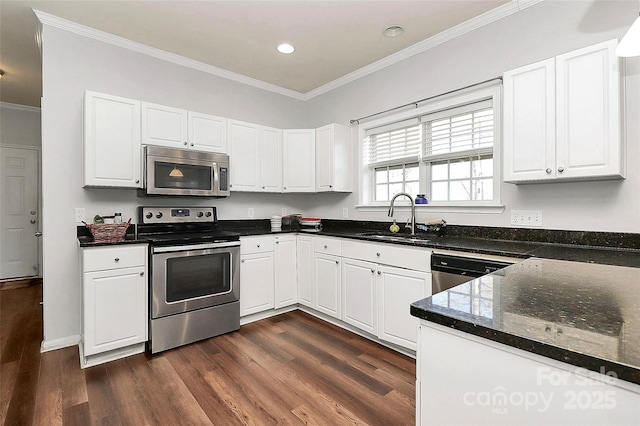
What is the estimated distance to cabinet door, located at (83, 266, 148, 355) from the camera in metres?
2.34

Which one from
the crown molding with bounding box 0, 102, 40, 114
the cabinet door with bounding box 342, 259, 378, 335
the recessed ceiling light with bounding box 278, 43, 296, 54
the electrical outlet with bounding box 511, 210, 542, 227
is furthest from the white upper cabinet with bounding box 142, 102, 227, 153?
the crown molding with bounding box 0, 102, 40, 114

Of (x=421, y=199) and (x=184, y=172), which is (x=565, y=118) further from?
(x=184, y=172)

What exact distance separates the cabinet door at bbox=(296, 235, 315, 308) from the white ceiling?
6.46 feet

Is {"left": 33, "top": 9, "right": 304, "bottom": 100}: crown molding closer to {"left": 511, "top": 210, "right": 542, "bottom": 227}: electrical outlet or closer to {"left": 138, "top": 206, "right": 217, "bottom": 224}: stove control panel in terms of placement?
{"left": 138, "top": 206, "right": 217, "bottom": 224}: stove control panel

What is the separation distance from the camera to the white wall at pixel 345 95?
2.08 metres

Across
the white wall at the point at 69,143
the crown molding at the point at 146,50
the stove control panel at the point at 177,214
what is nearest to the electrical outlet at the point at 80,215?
the white wall at the point at 69,143

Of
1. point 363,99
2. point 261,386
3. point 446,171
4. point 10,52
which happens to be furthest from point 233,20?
point 261,386

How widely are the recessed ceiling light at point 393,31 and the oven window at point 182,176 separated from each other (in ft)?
6.83

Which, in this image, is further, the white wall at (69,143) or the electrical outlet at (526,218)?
the white wall at (69,143)

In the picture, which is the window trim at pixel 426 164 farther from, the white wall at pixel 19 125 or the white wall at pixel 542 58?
the white wall at pixel 19 125

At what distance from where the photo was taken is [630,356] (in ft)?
1.81

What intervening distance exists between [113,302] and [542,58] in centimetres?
369

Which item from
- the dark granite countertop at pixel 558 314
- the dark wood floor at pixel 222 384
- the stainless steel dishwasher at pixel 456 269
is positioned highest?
the dark granite countertop at pixel 558 314

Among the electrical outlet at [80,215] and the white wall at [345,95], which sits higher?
the white wall at [345,95]
